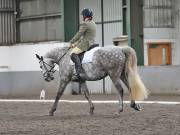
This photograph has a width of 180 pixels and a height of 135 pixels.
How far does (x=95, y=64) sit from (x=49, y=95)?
13.7m

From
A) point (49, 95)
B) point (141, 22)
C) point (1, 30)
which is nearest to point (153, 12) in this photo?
point (141, 22)

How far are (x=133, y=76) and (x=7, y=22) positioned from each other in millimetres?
17519

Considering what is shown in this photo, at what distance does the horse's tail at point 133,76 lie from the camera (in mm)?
15852

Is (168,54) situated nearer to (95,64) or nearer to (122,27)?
(122,27)

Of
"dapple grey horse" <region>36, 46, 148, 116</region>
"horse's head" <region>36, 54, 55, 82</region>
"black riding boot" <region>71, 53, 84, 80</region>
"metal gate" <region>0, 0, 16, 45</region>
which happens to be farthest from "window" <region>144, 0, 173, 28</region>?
"black riding boot" <region>71, 53, 84, 80</region>

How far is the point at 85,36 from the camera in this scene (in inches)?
629

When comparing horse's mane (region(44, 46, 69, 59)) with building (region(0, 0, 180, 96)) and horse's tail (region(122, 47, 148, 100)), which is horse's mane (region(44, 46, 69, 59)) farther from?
building (region(0, 0, 180, 96))

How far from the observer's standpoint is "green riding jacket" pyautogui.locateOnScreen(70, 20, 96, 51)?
52.1 feet

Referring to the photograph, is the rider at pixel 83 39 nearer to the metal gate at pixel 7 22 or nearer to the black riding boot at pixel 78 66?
the black riding boot at pixel 78 66

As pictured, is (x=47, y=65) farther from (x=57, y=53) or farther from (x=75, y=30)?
(x=75, y=30)

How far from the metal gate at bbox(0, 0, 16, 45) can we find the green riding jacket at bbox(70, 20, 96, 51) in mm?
16678

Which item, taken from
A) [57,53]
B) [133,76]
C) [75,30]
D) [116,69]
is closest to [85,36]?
[57,53]

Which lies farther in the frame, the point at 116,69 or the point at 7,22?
the point at 7,22

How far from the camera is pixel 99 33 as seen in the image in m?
30.0
